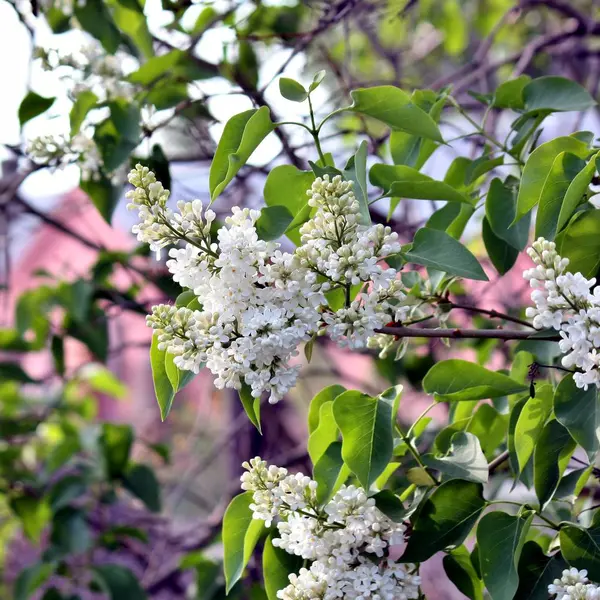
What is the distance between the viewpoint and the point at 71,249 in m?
9.23

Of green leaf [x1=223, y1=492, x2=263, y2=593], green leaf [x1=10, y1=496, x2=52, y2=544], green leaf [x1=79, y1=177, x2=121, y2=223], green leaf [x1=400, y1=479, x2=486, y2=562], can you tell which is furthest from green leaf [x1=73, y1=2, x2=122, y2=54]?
green leaf [x1=10, y1=496, x2=52, y2=544]

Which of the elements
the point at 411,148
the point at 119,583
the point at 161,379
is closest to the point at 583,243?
the point at 411,148

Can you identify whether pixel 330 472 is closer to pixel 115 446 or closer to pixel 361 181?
pixel 361 181

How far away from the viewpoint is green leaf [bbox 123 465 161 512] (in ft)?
7.15

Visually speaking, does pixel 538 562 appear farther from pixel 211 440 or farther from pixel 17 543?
pixel 211 440

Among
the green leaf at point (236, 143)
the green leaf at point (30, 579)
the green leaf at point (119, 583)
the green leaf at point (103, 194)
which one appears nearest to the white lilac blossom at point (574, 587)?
the green leaf at point (236, 143)

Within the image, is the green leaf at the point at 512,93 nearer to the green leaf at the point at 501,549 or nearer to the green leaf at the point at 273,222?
the green leaf at the point at 273,222

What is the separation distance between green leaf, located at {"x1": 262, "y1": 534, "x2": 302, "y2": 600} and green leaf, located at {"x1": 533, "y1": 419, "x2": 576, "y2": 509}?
11.0 inches

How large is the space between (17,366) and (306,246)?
1.69 m

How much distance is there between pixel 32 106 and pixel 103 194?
20cm

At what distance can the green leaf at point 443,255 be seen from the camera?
84 centimetres

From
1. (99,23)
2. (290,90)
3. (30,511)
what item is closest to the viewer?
(290,90)

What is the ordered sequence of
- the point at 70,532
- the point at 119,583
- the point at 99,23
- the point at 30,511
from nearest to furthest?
the point at 99,23 < the point at 119,583 < the point at 70,532 < the point at 30,511

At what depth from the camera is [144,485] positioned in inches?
86.9
